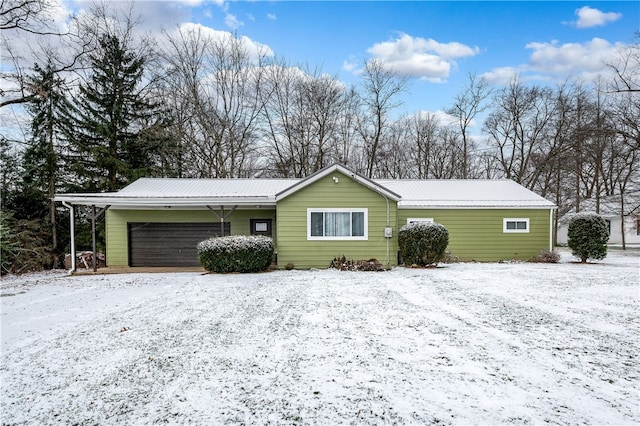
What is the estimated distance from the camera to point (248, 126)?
22.8m

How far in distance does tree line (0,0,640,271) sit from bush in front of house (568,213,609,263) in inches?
322

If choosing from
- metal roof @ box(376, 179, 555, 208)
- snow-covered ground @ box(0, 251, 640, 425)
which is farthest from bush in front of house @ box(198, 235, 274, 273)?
metal roof @ box(376, 179, 555, 208)

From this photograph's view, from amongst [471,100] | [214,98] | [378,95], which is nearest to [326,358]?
[214,98]

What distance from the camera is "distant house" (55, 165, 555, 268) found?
1201 cm

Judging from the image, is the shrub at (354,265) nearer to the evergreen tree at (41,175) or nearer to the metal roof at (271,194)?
the metal roof at (271,194)

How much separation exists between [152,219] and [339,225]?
720 cm

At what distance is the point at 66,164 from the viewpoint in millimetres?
16953

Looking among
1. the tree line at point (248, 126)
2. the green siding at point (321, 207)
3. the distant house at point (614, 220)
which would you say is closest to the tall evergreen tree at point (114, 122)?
the tree line at point (248, 126)

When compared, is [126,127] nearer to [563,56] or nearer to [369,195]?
[369,195]

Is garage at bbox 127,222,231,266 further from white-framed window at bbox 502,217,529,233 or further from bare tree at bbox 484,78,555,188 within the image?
bare tree at bbox 484,78,555,188

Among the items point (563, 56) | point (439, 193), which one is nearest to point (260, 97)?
point (439, 193)

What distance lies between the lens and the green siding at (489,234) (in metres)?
14.1

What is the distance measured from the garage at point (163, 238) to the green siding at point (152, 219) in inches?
7.0

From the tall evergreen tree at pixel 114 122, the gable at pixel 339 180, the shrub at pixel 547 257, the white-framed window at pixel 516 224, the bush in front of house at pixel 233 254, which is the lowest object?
the shrub at pixel 547 257
